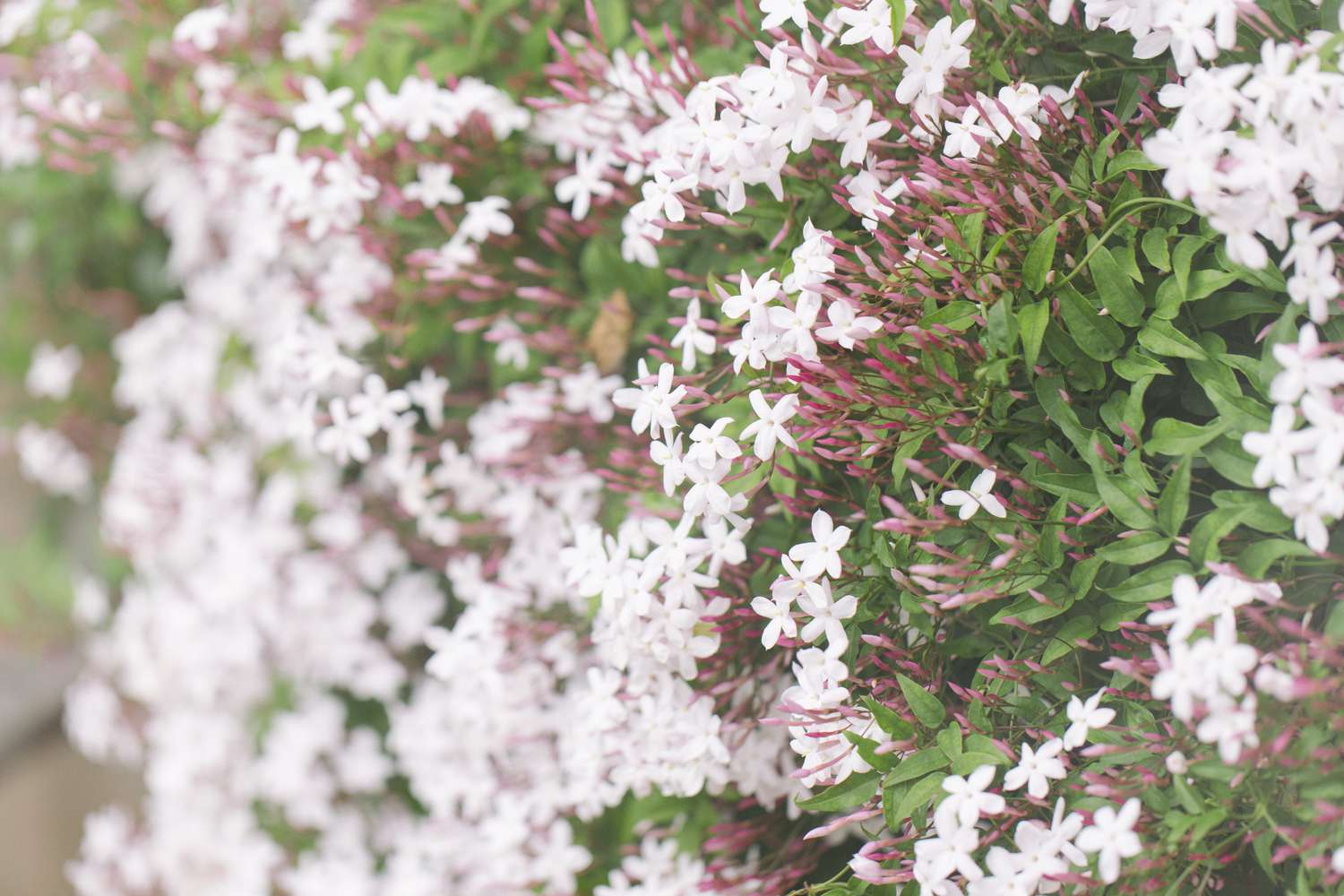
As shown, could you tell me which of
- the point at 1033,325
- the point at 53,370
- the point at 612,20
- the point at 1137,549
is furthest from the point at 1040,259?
the point at 53,370

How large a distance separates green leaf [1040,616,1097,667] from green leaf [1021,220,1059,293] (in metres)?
0.35

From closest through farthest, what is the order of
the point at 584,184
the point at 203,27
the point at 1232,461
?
the point at 1232,461, the point at 584,184, the point at 203,27

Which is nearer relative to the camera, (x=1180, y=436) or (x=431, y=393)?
(x=1180, y=436)

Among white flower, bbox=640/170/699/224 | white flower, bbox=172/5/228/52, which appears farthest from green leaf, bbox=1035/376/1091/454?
white flower, bbox=172/5/228/52

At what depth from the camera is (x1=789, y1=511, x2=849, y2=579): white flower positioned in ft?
3.87

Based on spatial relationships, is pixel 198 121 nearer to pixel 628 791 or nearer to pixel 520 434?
pixel 520 434

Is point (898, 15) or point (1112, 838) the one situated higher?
point (898, 15)

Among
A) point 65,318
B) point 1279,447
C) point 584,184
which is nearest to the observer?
point 1279,447

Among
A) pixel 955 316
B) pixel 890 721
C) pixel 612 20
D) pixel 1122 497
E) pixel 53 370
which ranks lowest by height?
pixel 53 370

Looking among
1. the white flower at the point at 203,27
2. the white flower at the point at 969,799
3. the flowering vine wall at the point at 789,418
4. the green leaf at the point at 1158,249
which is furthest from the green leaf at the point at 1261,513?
the white flower at the point at 203,27

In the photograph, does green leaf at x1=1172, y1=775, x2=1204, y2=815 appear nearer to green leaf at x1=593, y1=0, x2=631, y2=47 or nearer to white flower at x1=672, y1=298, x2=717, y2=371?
white flower at x1=672, y1=298, x2=717, y2=371

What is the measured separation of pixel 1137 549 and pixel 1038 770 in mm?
242

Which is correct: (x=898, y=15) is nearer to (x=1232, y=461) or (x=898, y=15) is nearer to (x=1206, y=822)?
(x=1232, y=461)

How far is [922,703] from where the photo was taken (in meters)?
1.17
